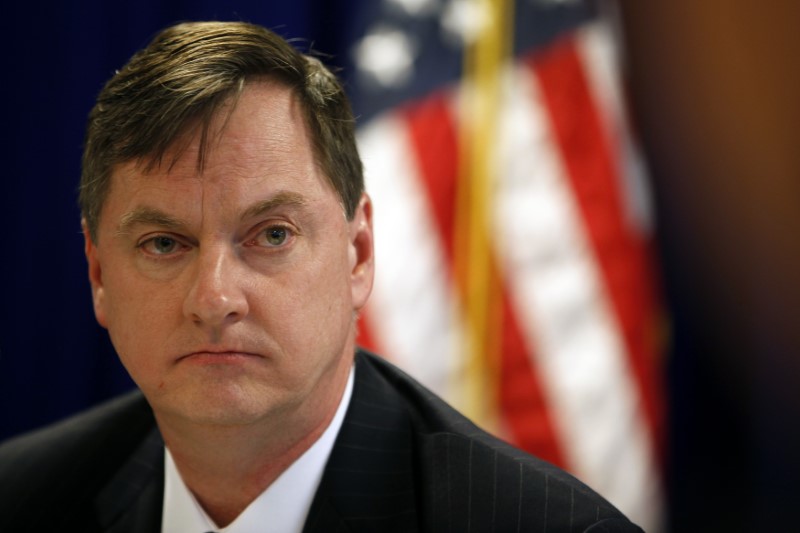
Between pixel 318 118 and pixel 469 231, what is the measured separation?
1475 millimetres

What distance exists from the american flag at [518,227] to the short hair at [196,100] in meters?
1.35

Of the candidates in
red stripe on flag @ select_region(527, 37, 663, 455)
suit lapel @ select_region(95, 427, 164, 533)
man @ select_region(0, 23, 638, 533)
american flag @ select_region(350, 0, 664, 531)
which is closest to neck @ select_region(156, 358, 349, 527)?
man @ select_region(0, 23, 638, 533)

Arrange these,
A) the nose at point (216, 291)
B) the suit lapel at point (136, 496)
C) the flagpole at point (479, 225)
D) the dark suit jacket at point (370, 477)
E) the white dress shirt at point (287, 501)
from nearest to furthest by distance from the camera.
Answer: the nose at point (216, 291), the dark suit jacket at point (370, 477), the white dress shirt at point (287, 501), the suit lapel at point (136, 496), the flagpole at point (479, 225)

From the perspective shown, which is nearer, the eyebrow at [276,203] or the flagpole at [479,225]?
the eyebrow at [276,203]

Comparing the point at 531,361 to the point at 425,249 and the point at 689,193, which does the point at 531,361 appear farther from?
the point at 689,193

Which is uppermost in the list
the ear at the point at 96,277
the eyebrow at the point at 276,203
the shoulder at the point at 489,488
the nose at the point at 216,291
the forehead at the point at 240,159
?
the forehead at the point at 240,159

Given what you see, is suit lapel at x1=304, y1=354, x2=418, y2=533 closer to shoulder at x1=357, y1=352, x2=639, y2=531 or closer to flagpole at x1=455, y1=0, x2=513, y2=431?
shoulder at x1=357, y1=352, x2=639, y2=531

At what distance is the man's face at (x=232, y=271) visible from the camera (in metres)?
1.55

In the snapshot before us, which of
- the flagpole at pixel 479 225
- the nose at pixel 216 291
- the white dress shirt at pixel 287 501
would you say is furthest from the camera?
the flagpole at pixel 479 225

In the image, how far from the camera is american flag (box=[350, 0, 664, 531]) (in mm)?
3111

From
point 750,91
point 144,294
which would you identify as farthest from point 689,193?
point 144,294

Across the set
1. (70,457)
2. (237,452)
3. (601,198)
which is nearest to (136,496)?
(70,457)

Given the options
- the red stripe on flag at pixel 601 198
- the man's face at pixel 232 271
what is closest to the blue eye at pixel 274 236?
the man's face at pixel 232 271

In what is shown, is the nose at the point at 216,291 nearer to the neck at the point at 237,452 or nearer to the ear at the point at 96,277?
the neck at the point at 237,452
